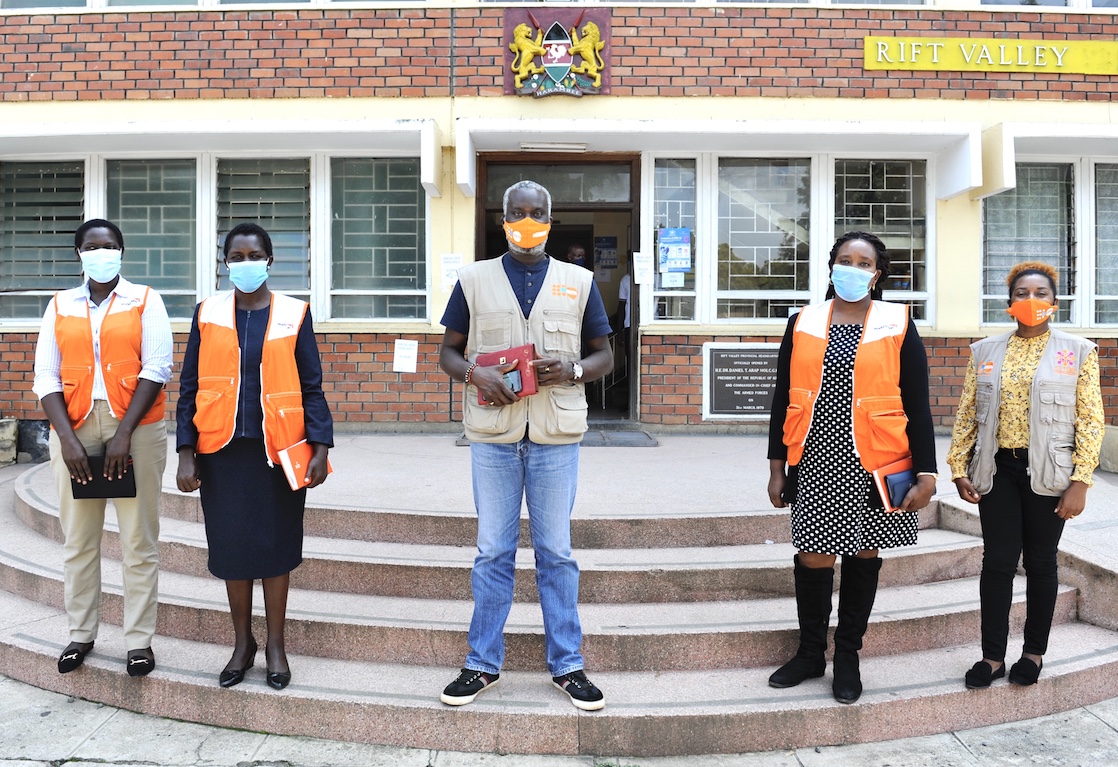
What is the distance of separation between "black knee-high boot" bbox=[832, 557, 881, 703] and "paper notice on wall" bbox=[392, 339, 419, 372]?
5.32 metres

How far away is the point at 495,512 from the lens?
10.5 feet

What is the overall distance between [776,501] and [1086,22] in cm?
728

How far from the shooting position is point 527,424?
10.4 feet

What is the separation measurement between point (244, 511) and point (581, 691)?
153cm

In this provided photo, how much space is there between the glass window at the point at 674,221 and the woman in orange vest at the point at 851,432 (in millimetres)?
4723

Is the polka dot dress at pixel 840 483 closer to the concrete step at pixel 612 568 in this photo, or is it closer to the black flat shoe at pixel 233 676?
the concrete step at pixel 612 568

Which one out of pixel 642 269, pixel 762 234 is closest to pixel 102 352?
→ pixel 642 269

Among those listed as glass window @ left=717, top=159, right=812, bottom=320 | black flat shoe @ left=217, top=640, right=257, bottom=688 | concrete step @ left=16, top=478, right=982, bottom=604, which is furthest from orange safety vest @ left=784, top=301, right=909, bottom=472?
glass window @ left=717, top=159, right=812, bottom=320

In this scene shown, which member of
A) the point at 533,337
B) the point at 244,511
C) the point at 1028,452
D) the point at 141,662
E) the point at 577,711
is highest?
the point at 533,337

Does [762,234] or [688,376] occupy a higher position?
[762,234]

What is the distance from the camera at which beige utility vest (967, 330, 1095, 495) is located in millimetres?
3258

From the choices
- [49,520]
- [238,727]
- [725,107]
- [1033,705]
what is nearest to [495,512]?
[238,727]

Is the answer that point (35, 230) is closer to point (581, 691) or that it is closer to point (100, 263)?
point (100, 263)

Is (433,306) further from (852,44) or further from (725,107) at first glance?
(852,44)
